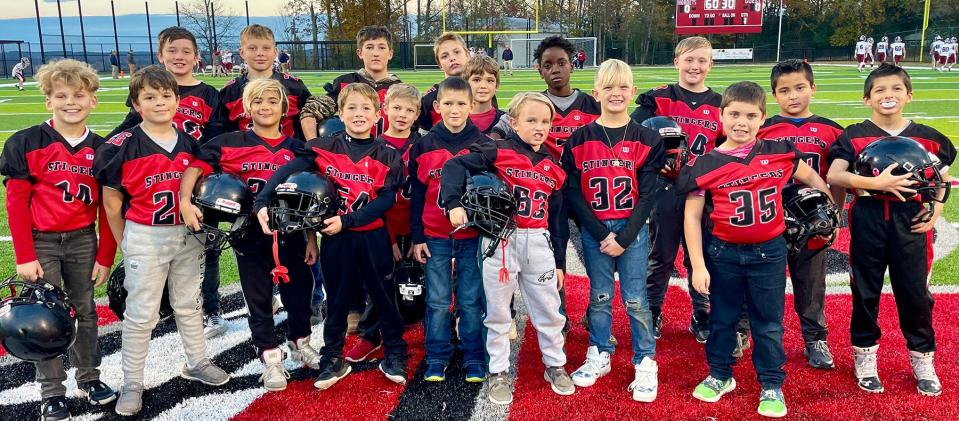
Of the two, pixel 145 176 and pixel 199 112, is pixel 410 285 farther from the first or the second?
pixel 199 112

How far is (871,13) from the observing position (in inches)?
1650

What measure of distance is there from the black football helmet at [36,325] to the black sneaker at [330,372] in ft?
3.56

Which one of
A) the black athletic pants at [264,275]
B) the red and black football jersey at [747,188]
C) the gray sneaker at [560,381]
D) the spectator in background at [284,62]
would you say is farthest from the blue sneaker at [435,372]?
the spectator in background at [284,62]

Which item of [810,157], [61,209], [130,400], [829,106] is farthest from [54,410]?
[829,106]

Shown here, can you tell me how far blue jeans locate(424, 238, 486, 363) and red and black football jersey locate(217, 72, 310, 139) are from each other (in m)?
1.34

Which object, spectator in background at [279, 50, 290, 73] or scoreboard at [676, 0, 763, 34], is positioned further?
scoreboard at [676, 0, 763, 34]

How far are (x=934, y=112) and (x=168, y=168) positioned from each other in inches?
600

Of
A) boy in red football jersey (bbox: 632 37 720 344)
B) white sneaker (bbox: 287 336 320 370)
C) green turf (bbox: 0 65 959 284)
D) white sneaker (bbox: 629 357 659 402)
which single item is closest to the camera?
white sneaker (bbox: 629 357 659 402)

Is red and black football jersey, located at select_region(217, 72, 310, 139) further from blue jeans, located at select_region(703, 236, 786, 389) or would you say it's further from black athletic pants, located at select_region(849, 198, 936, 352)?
black athletic pants, located at select_region(849, 198, 936, 352)

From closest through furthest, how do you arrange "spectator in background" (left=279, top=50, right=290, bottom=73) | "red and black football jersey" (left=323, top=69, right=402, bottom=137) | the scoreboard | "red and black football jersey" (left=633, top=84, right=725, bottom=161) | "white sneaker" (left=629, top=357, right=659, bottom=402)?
1. "white sneaker" (left=629, top=357, right=659, bottom=402)
2. "red and black football jersey" (left=633, top=84, right=725, bottom=161)
3. "red and black football jersey" (left=323, top=69, right=402, bottom=137)
4. "spectator in background" (left=279, top=50, right=290, bottom=73)
5. the scoreboard

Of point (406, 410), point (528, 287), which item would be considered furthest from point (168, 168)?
point (528, 287)

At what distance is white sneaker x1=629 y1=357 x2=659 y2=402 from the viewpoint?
10.2 ft

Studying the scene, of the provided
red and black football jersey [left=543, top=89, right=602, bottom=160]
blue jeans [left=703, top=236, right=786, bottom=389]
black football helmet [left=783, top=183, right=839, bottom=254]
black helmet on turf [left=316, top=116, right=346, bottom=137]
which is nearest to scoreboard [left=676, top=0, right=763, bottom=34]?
red and black football jersey [left=543, top=89, right=602, bottom=160]

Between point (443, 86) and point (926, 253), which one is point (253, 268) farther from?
point (926, 253)
